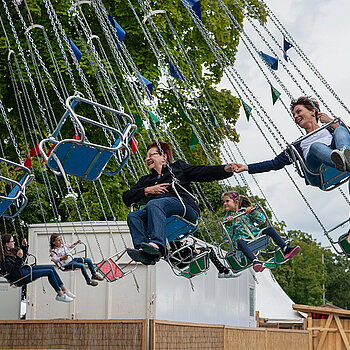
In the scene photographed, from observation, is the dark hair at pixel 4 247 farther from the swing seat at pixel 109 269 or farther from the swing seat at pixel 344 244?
the swing seat at pixel 344 244

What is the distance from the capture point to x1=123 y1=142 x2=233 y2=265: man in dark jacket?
7449 mm

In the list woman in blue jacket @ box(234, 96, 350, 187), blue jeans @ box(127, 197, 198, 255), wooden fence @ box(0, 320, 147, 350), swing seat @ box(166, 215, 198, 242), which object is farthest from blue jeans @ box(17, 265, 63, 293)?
woman in blue jacket @ box(234, 96, 350, 187)

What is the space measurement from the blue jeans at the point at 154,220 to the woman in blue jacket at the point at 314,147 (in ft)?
2.40

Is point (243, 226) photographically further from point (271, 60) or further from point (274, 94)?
point (271, 60)

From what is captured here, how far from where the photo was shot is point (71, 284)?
14.1 m

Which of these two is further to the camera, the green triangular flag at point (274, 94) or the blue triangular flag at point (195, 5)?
the blue triangular flag at point (195, 5)

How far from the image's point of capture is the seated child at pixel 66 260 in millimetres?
12305

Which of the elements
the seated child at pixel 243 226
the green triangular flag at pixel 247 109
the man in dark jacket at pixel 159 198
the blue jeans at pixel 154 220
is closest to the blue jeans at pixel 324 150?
the man in dark jacket at pixel 159 198

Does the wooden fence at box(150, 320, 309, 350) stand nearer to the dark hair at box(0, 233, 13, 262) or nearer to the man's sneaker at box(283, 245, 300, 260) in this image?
the dark hair at box(0, 233, 13, 262)

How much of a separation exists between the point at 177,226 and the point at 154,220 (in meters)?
0.72

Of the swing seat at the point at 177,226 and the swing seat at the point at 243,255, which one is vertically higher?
the swing seat at the point at 243,255

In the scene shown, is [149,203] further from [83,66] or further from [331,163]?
[83,66]

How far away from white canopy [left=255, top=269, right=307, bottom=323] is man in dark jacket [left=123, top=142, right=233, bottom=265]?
2107cm

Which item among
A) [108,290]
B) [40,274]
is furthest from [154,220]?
[108,290]
